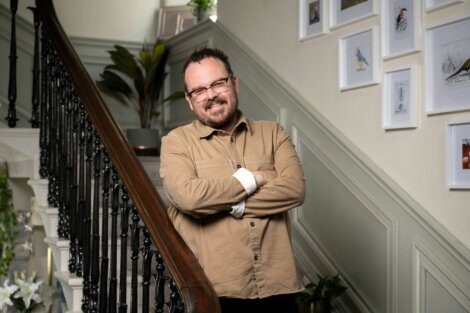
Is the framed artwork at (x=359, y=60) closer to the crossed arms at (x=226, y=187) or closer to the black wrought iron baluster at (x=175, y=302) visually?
the crossed arms at (x=226, y=187)

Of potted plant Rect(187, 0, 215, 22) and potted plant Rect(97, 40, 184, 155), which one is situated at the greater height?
potted plant Rect(187, 0, 215, 22)

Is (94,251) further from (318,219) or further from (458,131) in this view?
(458,131)

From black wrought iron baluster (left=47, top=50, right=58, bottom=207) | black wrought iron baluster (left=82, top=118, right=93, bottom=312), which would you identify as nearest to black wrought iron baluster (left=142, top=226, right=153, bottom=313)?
black wrought iron baluster (left=82, top=118, right=93, bottom=312)

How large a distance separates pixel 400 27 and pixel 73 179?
173cm

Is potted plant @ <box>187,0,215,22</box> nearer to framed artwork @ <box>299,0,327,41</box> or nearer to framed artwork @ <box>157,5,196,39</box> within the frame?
framed artwork @ <box>157,5,196,39</box>

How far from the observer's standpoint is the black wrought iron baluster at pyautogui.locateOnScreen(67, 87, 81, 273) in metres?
→ 3.16

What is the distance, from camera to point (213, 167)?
6.93 ft

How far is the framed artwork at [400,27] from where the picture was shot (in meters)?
2.97

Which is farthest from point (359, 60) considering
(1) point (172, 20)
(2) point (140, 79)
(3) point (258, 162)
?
(1) point (172, 20)

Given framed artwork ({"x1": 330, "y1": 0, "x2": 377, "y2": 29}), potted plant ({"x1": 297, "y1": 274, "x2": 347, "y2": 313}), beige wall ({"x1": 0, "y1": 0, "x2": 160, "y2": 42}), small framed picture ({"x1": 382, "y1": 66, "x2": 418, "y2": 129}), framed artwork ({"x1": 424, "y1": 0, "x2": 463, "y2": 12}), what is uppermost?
beige wall ({"x1": 0, "y1": 0, "x2": 160, "y2": 42})

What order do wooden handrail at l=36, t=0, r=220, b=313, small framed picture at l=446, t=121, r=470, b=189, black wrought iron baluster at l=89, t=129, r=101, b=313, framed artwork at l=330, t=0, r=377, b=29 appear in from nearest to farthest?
wooden handrail at l=36, t=0, r=220, b=313 → small framed picture at l=446, t=121, r=470, b=189 → black wrought iron baluster at l=89, t=129, r=101, b=313 → framed artwork at l=330, t=0, r=377, b=29

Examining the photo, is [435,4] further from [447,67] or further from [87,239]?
[87,239]

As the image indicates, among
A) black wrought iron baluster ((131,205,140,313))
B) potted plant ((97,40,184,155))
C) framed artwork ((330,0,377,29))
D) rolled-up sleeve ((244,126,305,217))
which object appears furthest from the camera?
potted plant ((97,40,184,155))

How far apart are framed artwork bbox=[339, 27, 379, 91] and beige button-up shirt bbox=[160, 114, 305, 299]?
47.1 inches
